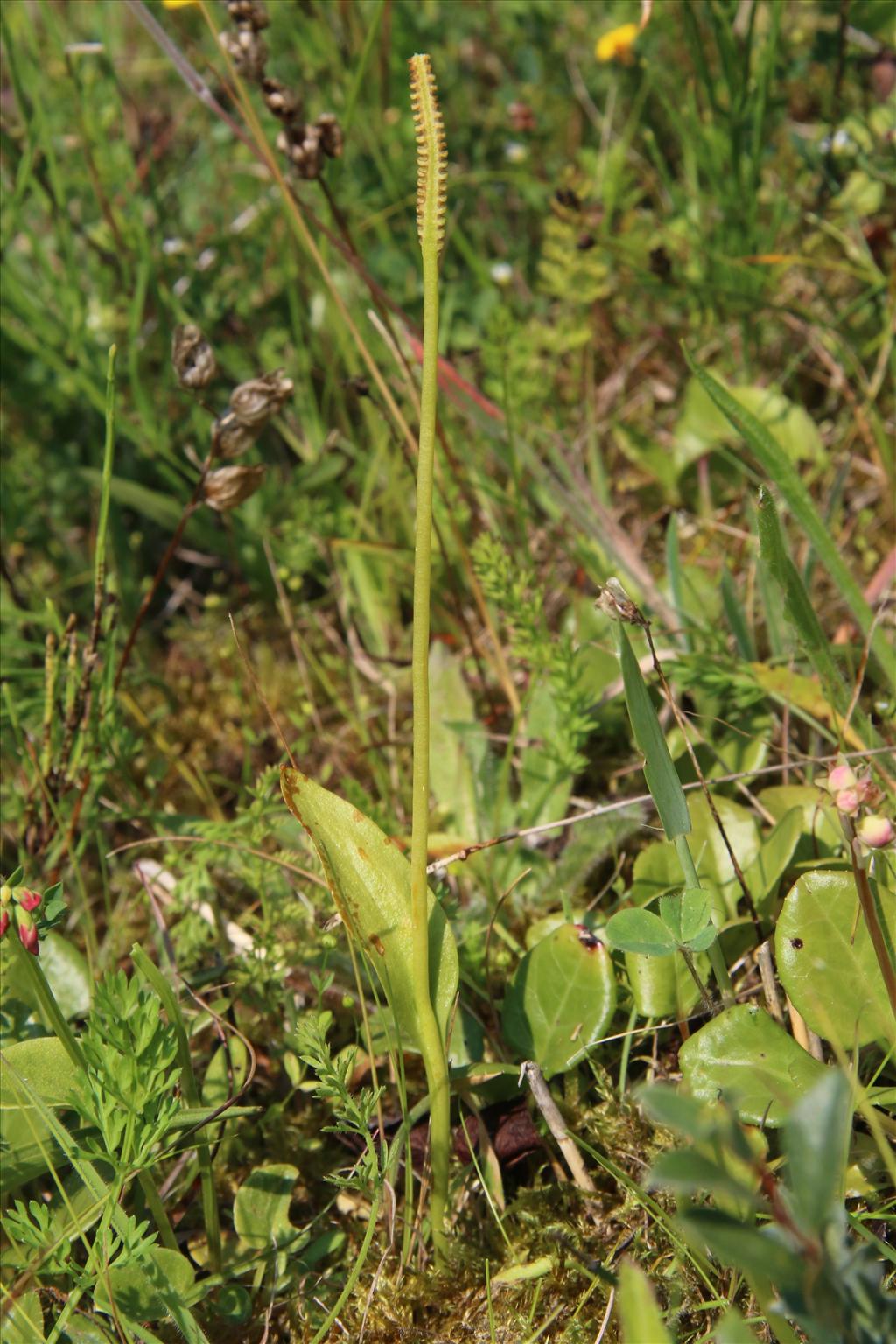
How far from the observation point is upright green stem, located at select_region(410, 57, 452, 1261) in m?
0.87

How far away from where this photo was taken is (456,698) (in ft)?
5.64

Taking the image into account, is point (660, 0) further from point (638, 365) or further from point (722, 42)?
point (638, 365)

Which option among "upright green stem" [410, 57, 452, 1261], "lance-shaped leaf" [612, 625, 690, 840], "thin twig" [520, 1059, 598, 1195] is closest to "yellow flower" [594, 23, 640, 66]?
"upright green stem" [410, 57, 452, 1261]

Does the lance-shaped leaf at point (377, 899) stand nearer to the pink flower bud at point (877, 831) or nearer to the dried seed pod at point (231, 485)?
the pink flower bud at point (877, 831)

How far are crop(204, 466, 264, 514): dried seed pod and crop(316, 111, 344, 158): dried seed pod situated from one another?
509 millimetres

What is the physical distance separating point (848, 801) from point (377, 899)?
45cm

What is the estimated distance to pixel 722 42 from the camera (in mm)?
1873

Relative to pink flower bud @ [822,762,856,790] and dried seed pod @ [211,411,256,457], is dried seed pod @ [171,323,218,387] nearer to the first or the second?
dried seed pod @ [211,411,256,457]

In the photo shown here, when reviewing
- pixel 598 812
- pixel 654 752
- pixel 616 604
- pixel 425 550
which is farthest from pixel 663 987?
pixel 425 550

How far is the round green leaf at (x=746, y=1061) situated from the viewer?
1.08m

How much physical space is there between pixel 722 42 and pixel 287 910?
1587 millimetres

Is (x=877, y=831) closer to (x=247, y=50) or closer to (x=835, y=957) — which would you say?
(x=835, y=957)

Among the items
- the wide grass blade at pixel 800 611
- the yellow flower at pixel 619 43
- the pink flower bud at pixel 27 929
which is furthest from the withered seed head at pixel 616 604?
the yellow flower at pixel 619 43

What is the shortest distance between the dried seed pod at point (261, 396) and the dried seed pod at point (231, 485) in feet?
0.27
